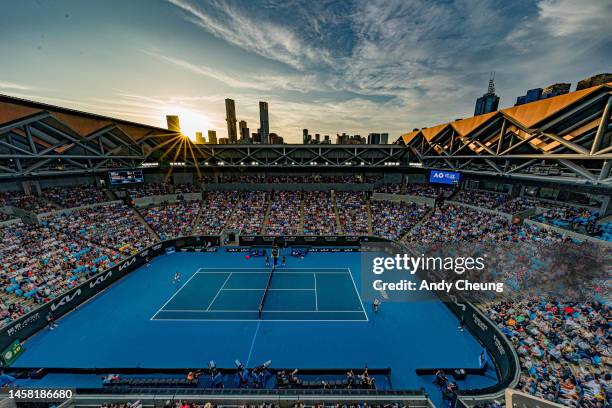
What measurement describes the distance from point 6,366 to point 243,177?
3204 centimetres

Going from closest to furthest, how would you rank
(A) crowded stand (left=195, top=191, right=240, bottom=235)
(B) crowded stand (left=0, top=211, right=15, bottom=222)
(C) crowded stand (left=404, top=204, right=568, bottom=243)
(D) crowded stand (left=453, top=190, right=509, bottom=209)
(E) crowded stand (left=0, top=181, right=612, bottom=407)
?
(E) crowded stand (left=0, top=181, right=612, bottom=407)
(C) crowded stand (left=404, top=204, right=568, bottom=243)
(B) crowded stand (left=0, top=211, right=15, bottom=222)
(D) crowded stand (left=453, top=190, right=509, bottom=209)
(A) crowded stand (left=195, top=191, right=240, bottom=235)

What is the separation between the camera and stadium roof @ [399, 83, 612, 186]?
14.6 meters

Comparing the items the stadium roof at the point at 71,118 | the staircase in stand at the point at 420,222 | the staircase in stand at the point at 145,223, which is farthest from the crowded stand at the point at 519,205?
the stadium roof at the point at 71,118

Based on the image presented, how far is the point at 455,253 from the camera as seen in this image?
2222cm

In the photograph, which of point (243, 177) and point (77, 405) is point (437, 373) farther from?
point (243, 177)

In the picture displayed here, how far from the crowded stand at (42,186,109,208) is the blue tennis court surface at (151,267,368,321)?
2081 centimetres

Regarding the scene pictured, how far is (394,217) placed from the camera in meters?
32.6

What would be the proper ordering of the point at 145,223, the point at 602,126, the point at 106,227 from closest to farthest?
the point at 602,126, the point at 106,227, the point at 145,223

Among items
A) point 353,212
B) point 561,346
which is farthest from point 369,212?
point 561,346

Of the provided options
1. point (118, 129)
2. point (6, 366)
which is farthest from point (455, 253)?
point (118, 129)

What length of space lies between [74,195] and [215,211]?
18.1 metres

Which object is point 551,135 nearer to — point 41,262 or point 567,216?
point 567,216

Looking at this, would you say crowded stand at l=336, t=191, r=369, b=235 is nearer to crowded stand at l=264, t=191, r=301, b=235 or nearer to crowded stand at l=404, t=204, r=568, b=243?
crowded stand at l=404, t=204, r=568, b=243

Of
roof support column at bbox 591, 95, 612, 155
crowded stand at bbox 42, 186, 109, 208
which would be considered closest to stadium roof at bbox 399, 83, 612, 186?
roof support column at bbox 591, 95, 612, 155
